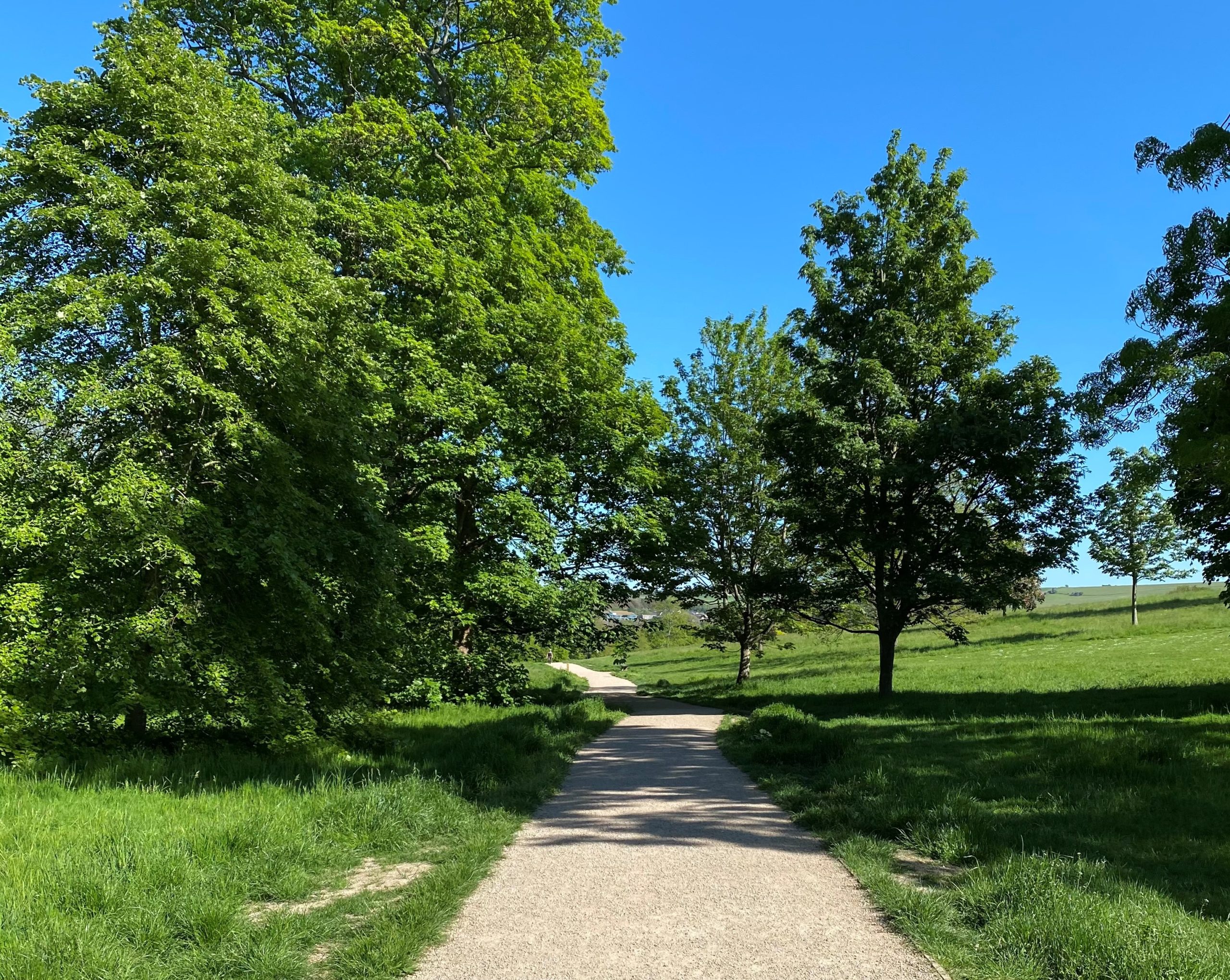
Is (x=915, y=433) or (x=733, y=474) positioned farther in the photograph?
(x=733, y=474)

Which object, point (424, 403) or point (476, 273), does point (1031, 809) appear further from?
point (476, 273)

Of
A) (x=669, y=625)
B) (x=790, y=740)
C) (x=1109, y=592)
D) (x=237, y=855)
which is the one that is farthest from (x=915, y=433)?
(x=1109, y=592)

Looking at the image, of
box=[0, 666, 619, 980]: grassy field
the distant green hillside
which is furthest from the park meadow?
the distant green hillside

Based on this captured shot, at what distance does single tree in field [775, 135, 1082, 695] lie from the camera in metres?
16.9

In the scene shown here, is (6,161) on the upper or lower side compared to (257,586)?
upper

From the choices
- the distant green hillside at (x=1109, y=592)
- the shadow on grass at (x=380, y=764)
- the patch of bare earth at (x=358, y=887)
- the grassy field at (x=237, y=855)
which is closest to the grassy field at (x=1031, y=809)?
the shadow on grass at (x=380, y=764)

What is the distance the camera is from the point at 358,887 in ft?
16.0

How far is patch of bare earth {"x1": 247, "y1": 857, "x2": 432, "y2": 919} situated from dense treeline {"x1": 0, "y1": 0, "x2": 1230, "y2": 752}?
3399mm

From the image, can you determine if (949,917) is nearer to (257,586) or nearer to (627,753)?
(627,753)

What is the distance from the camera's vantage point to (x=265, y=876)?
475cm

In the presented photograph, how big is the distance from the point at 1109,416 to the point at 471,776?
34.4 feet

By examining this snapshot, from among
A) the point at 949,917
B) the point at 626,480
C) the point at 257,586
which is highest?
the point at 626,480

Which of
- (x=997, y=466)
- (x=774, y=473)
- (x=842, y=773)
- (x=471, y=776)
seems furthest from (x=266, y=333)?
(x=774, y=473)

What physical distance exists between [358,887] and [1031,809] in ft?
20.7
